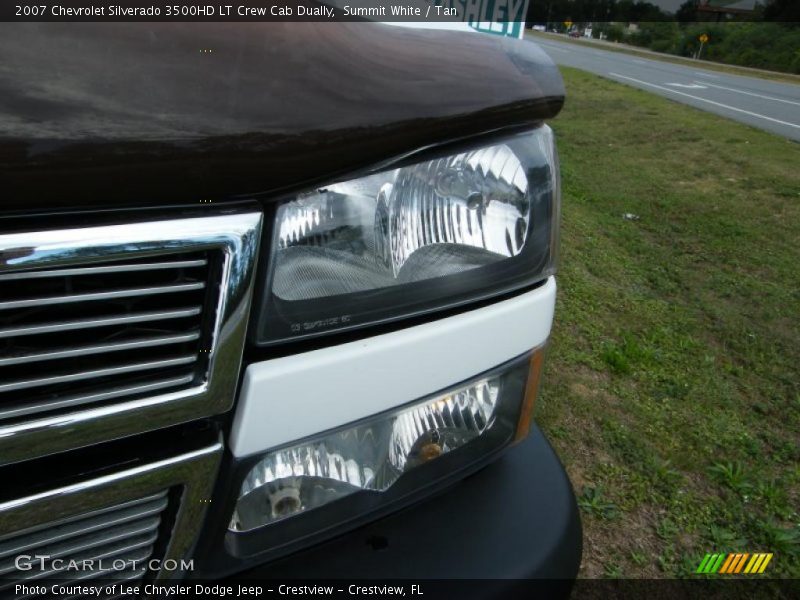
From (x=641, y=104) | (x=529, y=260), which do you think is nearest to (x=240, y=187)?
(x=529, y=260)

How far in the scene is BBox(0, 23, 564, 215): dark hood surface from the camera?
2.29ft

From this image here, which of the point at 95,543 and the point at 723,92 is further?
the point at 723,92

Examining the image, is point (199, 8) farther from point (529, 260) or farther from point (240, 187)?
point (529, 260)

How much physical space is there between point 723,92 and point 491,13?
18.3 m

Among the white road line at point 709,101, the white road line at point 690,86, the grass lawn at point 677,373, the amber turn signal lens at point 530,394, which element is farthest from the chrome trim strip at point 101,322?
the white road line at point 690,86

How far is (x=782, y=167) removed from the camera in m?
8.06

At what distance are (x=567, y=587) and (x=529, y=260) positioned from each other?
2.06 feet

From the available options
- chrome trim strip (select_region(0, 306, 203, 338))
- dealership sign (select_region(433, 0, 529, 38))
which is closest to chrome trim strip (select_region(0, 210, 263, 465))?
chrome trim strip (select_region(0, 306, 203, 338))

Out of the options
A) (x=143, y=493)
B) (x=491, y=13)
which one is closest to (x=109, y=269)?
(x=143, y=493)

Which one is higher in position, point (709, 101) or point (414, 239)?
point (414, 239)

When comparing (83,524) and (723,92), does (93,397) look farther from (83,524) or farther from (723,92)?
(723,92)

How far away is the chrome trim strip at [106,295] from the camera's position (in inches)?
27.9

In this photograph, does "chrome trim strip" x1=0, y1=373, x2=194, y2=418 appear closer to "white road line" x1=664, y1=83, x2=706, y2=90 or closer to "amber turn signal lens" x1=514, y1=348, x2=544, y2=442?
"amber turn signal lens" x1=514, y1=348, x2=544, y2=442

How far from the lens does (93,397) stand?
0.79 m
